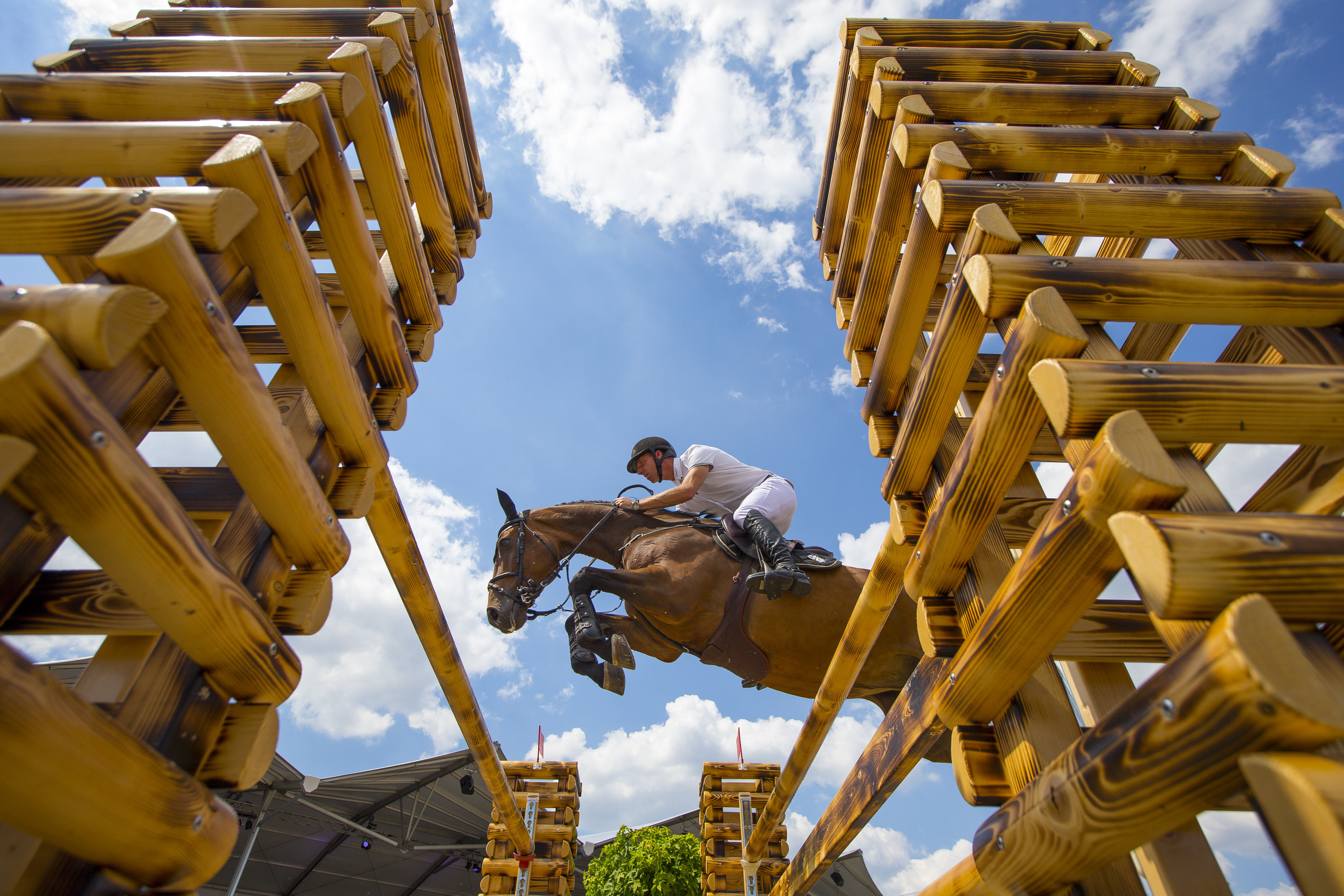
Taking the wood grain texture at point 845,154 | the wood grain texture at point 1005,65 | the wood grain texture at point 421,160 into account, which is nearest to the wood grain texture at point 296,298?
the wood grain texture at point 421,160

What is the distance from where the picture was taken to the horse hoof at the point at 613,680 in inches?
204

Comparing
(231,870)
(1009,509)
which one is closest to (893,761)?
(1009,509)

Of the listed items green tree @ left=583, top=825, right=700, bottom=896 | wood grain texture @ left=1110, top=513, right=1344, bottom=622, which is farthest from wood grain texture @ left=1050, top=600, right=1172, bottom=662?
green tree @ left=583, top=825, right=700, bottom=896

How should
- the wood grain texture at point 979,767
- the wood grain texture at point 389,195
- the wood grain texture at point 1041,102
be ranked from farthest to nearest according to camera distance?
the wood grain texture at point 1041,102, the wood grain texture at point 389,195, the wood grain texture at point 979,767

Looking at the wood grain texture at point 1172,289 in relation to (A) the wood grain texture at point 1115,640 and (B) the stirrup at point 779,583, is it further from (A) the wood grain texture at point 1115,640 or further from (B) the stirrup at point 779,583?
(B) the stirrup at point 779,583

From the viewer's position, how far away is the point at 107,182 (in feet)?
8.52

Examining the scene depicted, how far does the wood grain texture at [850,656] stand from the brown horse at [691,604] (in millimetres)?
225

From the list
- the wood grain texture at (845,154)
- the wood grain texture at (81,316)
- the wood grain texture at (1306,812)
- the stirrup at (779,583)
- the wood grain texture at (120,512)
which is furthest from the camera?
the stirrup at (779,583)

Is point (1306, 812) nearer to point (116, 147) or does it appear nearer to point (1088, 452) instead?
point (1088, 452)

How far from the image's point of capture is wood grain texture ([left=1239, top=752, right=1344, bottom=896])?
0.93 metres

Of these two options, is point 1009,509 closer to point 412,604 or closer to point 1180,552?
point 1180,552

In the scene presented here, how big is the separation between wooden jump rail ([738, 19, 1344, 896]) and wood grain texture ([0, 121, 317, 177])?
89.4 inches

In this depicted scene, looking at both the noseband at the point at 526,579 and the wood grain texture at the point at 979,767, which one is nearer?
the wood grain texture at the point at 979,767

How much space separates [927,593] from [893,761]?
2.88ft
